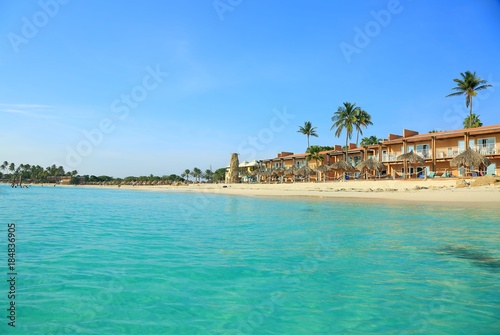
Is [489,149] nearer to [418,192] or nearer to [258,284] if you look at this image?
[418,192]

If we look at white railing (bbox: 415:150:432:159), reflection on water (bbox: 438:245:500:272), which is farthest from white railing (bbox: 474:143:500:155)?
reflection on water (bbox: 438:245:500:272)

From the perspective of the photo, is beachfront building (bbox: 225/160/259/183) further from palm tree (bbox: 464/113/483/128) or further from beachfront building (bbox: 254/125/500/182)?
palm tree (bbox: 464/113/483/128)

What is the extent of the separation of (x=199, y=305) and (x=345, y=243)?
17.2ft

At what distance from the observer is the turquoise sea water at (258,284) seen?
3924 mm

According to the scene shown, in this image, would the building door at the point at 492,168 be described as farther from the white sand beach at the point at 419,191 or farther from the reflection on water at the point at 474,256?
the reflection on water at the point at 474,256

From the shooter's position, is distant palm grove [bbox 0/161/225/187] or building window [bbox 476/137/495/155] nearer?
building window [bbox 476/137/495/155]

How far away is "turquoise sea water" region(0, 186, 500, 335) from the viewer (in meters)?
3.92

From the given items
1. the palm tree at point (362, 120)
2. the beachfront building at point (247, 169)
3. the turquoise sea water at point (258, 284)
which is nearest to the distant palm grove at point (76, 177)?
the beachfront building at point (247, 169)

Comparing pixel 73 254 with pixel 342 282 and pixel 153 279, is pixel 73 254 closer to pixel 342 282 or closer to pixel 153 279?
pixel 153 279

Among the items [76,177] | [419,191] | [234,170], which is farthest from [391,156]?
[76,177]

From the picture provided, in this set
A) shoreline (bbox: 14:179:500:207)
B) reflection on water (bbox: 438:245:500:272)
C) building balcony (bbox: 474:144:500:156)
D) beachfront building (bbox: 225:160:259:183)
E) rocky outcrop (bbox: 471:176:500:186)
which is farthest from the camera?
beachfront building (bbox: 225:160:259:183)

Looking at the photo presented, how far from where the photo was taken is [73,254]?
7.50 meters

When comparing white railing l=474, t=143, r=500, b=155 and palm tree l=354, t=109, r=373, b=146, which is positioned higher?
palm tree l=354, t=109, r=373, b=146

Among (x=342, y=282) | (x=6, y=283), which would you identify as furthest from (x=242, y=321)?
(x=6, y=283)
